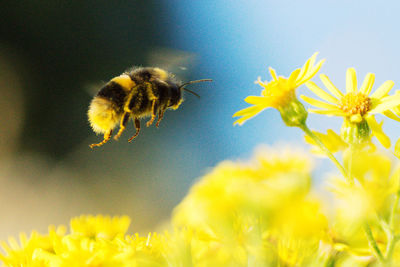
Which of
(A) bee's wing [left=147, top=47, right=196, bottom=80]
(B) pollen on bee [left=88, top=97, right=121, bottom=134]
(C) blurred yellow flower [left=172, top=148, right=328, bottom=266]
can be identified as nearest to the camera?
(C) blurred yellow flower [left=172, top=148, right=328, bottom=266]

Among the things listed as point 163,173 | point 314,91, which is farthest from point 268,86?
point 163,173

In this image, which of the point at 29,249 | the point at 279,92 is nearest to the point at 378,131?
the point at 279,92

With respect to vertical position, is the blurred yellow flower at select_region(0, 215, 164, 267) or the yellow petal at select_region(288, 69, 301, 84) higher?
the yellow petal at select_region(288, 69, 301, 84)

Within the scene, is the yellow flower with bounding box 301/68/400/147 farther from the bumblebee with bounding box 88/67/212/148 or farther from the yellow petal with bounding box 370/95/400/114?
the bumblebee with bounding box 88/67/212/148

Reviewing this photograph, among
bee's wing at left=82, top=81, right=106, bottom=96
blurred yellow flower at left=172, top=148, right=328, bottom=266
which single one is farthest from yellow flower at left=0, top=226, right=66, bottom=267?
bee's wing at left=82, top=81, right=106, bottom=96

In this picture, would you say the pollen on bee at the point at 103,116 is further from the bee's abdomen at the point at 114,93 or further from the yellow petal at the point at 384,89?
the yellow petal at the point at 384,89

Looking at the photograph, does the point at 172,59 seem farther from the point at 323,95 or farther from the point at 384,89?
the point at 384,89

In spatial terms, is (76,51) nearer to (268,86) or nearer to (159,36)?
(159,36)

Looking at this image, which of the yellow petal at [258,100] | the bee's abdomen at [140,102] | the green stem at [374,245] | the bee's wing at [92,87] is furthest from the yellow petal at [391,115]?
the bee's wing at [92,87]
